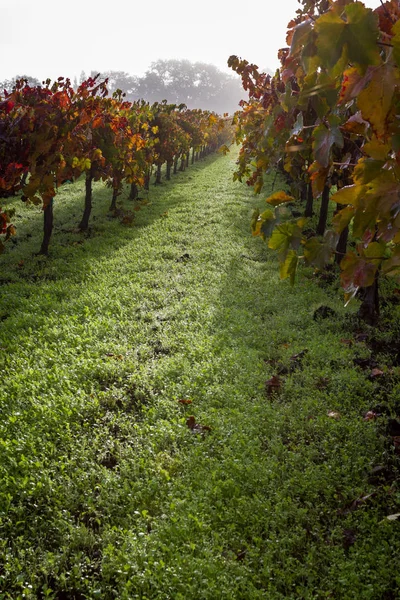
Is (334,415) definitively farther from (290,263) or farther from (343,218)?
(343,218)

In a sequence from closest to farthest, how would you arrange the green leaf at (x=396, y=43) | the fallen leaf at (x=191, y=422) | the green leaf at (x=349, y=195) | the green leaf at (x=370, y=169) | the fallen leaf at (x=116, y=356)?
the green leaf at (x=396, y=43) < the green leaf at (x=370, y=169) < the green leaf at (x=349, y=195) < the fallen leaf at (x=191, y=422) < the fallen leaf at (x=116, y=356)

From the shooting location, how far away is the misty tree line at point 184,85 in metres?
146

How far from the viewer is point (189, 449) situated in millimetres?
3926

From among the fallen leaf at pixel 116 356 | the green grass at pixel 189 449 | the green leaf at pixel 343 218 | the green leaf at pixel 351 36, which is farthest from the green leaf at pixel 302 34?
the fallen leaf at pixel 116 356

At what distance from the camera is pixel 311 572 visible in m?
2.78

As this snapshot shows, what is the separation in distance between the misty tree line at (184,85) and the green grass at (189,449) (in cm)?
14878

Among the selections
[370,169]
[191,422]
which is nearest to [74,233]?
[191,422]

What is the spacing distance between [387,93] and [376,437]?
3288 millimetres

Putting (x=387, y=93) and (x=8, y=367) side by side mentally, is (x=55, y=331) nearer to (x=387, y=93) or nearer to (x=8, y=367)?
(x=8, y=367)

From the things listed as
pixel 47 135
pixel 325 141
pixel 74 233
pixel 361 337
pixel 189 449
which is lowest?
pixel 189 449

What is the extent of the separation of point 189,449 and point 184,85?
164 metres

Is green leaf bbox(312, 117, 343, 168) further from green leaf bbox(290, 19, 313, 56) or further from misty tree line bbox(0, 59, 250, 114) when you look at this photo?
misty tree line bbox(0, 59, 250, 114)

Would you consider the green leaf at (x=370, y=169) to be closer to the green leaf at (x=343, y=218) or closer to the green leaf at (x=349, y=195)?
the green leaf at (x=349, y=195)

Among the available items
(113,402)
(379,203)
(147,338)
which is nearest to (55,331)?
(147,338)
